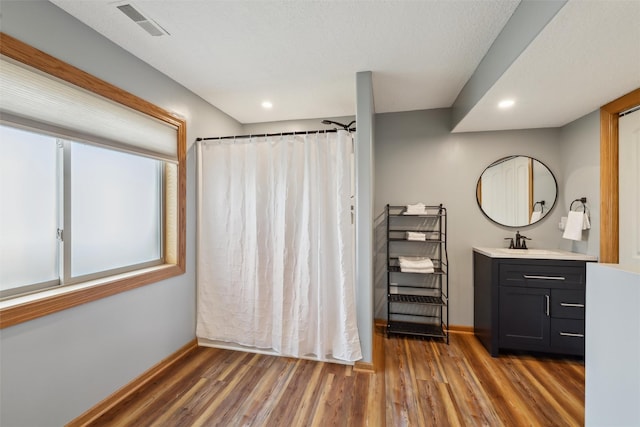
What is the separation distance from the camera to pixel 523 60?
5.18 ft

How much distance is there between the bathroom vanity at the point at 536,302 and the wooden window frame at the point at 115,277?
283 cm

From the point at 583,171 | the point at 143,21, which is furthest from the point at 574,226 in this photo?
the point at 143,21

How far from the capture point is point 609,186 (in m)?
2.24

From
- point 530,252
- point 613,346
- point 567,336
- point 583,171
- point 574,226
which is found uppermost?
point 583,171

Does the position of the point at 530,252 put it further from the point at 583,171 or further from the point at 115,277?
the point at 115,277

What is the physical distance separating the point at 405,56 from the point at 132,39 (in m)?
1.86

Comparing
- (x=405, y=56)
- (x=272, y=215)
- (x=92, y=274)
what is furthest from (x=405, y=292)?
(x=92, y=274)

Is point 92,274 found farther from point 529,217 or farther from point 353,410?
point 529,217

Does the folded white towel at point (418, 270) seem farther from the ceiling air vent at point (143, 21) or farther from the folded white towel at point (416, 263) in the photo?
the ceiling air vent at point (143, 21)

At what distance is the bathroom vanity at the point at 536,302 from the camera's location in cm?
235

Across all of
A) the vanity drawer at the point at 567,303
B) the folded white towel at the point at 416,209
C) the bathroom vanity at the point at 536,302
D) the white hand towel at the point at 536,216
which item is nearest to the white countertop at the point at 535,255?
the bathroom vanity at the point at 536,302

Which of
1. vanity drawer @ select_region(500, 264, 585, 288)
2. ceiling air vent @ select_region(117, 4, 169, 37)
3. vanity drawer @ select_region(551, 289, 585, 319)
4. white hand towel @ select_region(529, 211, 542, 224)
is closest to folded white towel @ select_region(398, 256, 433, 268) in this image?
vanity drawer @ select_region(500, 264, 585, 288)

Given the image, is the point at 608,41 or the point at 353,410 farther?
the point at 353,410

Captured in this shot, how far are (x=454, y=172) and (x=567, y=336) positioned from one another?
1.77 meters
